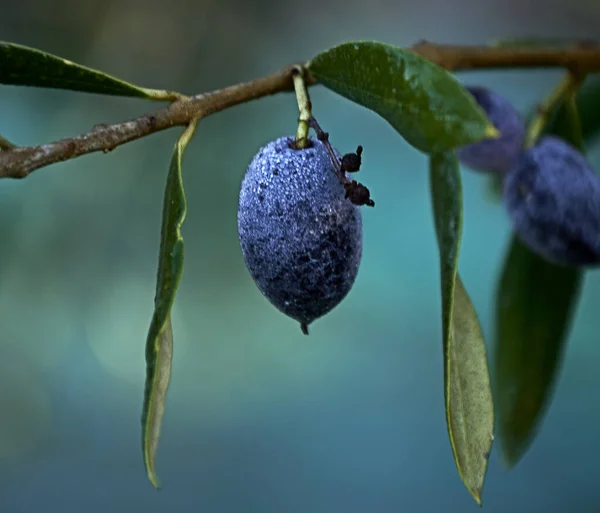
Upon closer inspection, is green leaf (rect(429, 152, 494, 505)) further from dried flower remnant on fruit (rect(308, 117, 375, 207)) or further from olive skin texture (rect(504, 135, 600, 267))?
olive skin texture (rect(504, 135, 600, 267))

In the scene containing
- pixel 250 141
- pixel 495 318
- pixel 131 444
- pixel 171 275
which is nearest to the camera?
pixel 171 275

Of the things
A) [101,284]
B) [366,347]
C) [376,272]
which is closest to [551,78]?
[376,272]

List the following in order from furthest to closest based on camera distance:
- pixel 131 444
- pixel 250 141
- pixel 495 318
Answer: pixel 250 141, pixel 131 444, pixel 495 318

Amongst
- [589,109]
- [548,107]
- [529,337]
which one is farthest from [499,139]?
[589,109]

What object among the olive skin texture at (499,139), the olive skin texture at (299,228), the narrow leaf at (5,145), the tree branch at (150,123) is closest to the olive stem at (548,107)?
the olive skin texture at (499,139)

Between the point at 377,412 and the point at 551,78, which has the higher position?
the point at 551,78

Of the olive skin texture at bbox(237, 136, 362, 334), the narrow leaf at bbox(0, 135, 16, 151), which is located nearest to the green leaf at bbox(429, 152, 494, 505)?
the olive skin texture at bbox(237, 136, 362, 334)

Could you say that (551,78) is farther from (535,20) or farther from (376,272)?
(376,272)
